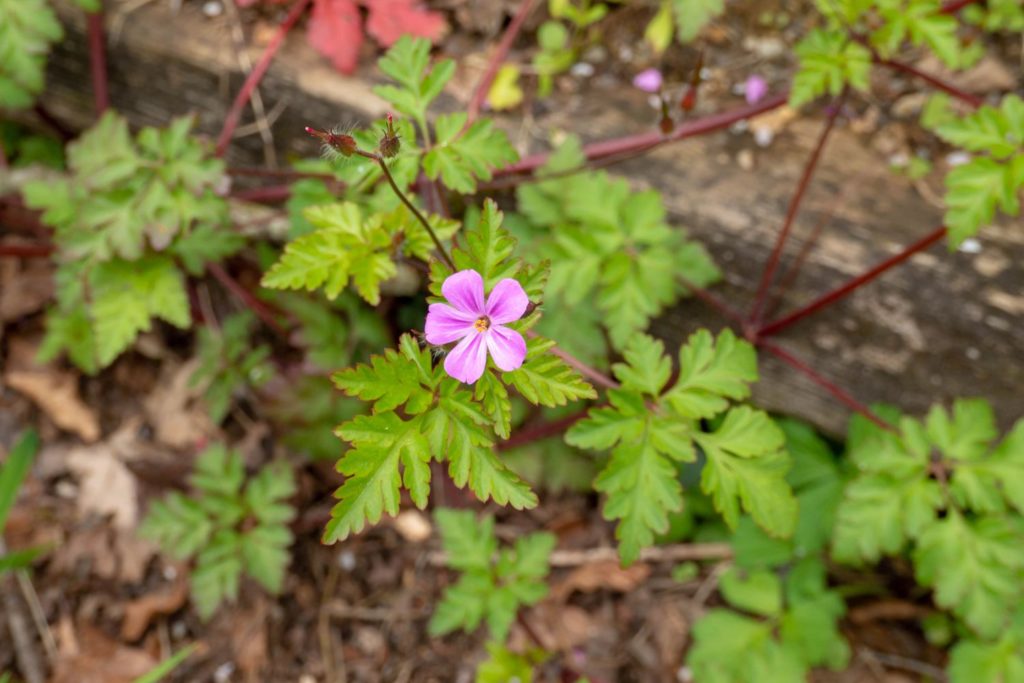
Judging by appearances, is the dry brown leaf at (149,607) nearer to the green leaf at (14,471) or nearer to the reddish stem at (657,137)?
the green leaf at (14,471)

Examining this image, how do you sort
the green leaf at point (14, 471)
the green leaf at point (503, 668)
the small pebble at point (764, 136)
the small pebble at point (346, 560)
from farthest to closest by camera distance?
the small pebble at point (346, 560) < the small pebble at point (764, 136) < the green leaf at point (14, 471) < the green leaf at point (503, 668)

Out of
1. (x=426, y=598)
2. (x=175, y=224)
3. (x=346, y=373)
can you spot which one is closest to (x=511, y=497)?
(x=346, y=373)

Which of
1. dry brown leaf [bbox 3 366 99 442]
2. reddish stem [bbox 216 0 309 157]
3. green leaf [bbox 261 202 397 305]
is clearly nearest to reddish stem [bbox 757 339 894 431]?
green leaf [bbox 261 202 397 305]

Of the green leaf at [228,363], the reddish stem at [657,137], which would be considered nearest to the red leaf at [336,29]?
the reddish stem at [657,137]

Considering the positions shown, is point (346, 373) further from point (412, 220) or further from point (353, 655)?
point (353, 655)

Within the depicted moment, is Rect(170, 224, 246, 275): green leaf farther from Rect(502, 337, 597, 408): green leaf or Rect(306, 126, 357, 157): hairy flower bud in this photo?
Rect(502, 337, 597, 408): green leaf
